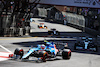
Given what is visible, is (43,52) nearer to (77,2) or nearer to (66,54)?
(66,54)

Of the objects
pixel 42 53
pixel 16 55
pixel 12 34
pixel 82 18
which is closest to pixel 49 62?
pixel 42 53

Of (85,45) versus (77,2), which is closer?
(85,45)

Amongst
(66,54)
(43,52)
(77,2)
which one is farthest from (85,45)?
(77,2)

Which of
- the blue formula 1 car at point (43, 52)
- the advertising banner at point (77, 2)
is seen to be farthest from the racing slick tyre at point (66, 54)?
the advertising banner at point (77, 2)

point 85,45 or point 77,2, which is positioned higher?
point 77,2

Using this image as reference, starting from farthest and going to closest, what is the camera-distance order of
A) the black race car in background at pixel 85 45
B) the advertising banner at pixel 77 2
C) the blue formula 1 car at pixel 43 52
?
1. the advertising banner at pixel 77 2
2. the black race car in background at pixel 85 45
3. the blue formula 1 car at pixel 43 52

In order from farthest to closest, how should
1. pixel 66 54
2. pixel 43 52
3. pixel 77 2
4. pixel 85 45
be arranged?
pixel 77 2 < pixel 85 45 < pixel 66 54 < pixel 43 52

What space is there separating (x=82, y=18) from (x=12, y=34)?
70.5ft

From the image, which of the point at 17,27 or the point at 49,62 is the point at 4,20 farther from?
the point at 49,62

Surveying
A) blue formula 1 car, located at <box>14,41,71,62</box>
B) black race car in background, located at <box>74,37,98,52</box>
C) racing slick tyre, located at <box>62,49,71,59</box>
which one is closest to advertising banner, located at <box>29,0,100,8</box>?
black race car in background, located at <box>74,37,98,52</box>

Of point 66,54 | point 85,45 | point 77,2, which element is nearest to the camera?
point 66,54

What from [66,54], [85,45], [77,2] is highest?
[77,2]

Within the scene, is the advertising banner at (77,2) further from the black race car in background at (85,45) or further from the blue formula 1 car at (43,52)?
the blue formula 1 car at (43,52)

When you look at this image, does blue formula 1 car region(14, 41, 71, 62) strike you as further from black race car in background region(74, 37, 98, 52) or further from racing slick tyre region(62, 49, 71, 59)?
black race car in background region(74, 37, 98, 52)
